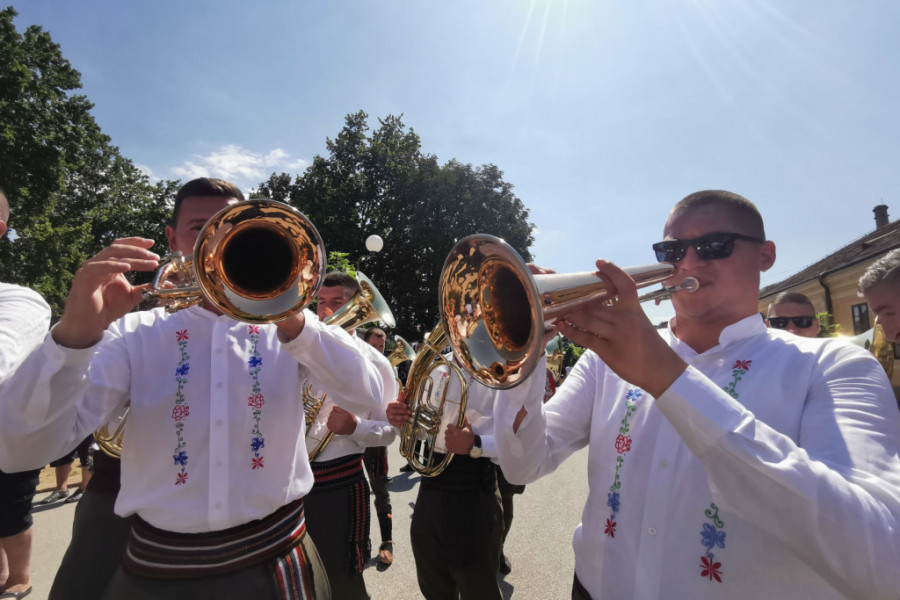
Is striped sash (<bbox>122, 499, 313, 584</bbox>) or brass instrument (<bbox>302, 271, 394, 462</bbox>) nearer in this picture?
striped sash (<bbox>122, 499, 313, 584</bbox>)

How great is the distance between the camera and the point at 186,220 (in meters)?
2.15

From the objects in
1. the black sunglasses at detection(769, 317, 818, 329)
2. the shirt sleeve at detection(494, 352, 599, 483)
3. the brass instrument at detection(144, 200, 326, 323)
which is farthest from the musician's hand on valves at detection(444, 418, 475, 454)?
the black sunglasses at detection(769, 317, 818, 329)

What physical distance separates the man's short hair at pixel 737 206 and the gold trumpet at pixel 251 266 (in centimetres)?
155

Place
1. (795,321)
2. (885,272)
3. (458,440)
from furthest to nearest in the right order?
(795,321)
(458,440)
(885,272)

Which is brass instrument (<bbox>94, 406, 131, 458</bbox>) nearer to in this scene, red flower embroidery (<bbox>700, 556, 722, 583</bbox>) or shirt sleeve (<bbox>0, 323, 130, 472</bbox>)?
shirt sleeve (<bbox>0, 323, 130, 472</bbox>)

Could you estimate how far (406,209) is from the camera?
25578mm

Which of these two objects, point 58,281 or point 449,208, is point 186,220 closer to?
point 58,281

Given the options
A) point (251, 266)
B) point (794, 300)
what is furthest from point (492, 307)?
point (794, 300)

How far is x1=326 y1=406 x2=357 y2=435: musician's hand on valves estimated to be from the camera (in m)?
3.18

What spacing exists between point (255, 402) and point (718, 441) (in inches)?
65.9

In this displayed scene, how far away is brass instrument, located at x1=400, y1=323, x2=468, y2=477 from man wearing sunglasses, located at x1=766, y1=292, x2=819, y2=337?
3110 millimetres

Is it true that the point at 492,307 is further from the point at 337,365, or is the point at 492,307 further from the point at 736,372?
the point at 736,372

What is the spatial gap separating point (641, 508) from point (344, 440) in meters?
2.26

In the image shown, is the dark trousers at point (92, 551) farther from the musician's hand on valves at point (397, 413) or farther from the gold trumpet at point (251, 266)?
the musician's hand on valves at point (397, 413)
